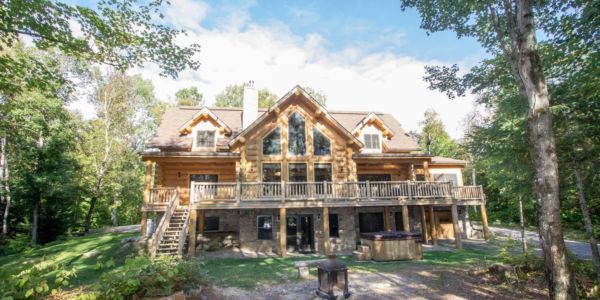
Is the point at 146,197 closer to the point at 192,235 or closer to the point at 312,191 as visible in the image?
the point at 192,235

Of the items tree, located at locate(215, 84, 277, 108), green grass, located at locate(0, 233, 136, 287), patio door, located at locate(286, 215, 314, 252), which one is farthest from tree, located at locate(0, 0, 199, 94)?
tree, located at locate(215, 84, 277, 108)

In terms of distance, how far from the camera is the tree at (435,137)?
37438 millimetres

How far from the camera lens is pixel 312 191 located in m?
16.1

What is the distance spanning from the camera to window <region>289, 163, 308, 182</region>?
17.5m

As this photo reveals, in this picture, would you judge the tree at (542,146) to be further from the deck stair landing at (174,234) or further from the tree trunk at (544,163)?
the deck stair landing at (174,234)

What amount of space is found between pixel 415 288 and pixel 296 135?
36.0 ft

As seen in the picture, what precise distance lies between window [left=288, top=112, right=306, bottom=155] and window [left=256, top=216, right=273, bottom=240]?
13.2 feet

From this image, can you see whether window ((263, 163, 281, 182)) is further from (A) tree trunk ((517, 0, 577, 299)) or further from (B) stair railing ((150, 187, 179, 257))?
(A) tree trunk ((517, 0, 577, 299))

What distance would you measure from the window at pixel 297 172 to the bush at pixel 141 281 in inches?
409

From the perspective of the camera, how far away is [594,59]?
26.6 feet

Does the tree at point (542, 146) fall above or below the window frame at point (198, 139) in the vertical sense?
below

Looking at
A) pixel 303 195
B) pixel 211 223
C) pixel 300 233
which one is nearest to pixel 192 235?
pixel 211 223

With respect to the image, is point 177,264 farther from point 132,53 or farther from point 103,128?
point 103,128

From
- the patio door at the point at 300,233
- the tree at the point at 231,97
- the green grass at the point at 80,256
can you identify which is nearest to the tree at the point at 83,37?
the green grass at the point at 80,256
